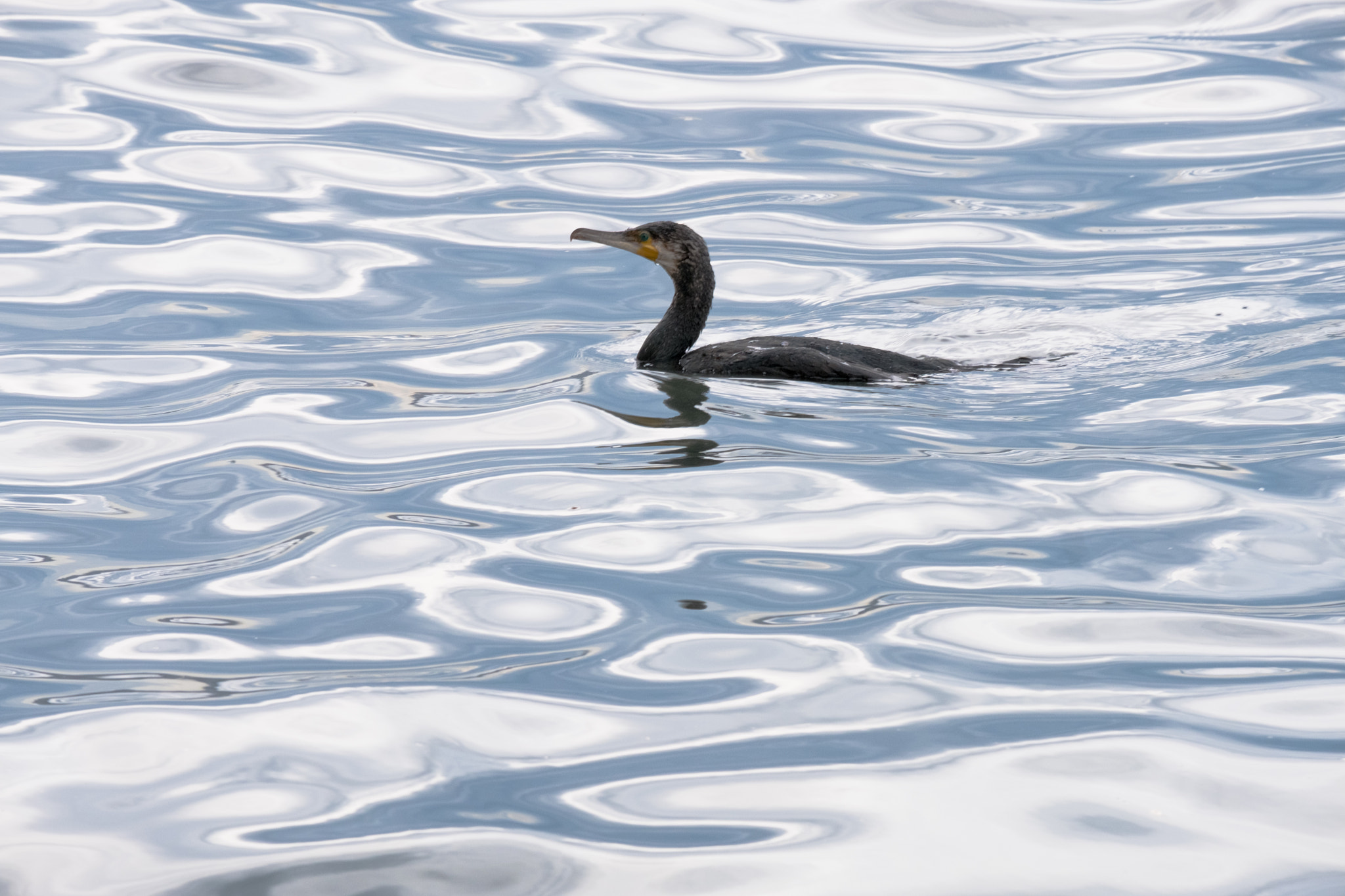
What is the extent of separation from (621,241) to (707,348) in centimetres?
94

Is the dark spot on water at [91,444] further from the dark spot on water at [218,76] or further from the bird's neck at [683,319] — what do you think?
the dark spot on water at [218,76]

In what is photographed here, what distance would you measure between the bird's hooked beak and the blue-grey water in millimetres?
729

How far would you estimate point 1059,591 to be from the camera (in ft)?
18.6

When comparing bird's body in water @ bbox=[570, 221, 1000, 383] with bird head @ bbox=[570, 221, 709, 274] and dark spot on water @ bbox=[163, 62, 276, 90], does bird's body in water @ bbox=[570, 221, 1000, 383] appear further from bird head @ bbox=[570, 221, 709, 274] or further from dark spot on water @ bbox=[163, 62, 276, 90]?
dark spot on water @ bbox=[163, 62, 276, 90]

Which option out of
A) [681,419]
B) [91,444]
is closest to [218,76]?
[91,444]

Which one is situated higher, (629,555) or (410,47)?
(410,47)

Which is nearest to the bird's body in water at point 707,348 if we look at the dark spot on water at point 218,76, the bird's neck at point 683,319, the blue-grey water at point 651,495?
the bird's neck at point 683,319

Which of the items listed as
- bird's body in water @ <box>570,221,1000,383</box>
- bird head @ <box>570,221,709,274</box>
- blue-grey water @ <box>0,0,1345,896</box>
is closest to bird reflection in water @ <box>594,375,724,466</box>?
blue-grey water @ <box>0,0,1345,896</box>

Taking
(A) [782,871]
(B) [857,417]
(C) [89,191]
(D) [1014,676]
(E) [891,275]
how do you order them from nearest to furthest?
(A) [782,871] → (D) [1014,676] → (B) [857,417] → (E) [891,275] → (C) [89,191]

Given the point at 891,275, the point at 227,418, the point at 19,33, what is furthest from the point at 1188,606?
the point at 19,33

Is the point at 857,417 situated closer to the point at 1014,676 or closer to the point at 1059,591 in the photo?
the point at 1059,591

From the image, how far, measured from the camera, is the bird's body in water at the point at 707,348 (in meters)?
8.42

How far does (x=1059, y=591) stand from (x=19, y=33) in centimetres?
1430

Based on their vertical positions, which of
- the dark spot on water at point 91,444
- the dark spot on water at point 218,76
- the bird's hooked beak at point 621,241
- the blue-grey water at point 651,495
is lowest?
the dark spot on water at point 91,444
